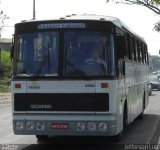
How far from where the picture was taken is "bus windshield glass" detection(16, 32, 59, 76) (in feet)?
39.0

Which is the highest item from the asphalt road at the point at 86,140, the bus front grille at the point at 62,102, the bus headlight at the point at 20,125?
the bus front grille at the point at 62,102

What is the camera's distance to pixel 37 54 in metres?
12.1

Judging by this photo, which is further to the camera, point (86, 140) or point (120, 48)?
point (86, 140)

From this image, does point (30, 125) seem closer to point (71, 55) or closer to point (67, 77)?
point (67, 77)

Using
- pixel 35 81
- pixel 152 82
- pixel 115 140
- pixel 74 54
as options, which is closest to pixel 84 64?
pixel 74 54

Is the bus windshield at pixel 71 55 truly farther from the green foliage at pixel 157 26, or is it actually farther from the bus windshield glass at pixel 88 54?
the green foliage at pixel 157 26

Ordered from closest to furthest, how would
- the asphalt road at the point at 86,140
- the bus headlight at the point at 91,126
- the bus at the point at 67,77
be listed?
the bus headlight at the point at 91,126 < the bus at the point at 67,77 < the asphalt road at the point at 86,140

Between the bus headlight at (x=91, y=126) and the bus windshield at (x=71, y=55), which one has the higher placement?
the bus windshield at (x=71, y=55)

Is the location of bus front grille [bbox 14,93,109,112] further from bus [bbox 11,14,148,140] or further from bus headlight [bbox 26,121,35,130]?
bus headlight [bbox 26,121,35,130]

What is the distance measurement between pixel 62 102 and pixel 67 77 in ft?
1.78

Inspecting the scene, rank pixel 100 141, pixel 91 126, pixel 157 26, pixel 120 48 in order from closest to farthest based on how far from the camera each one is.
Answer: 1. pixel 91 126
2. pixel 120 48
3. pixel 100 141
4. pixel 157 26

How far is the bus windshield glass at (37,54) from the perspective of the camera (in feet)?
39.0

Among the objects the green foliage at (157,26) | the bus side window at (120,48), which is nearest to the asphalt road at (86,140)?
the bus side window at (120,48)

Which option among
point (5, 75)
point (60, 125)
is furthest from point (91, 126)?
point (5, 75)
